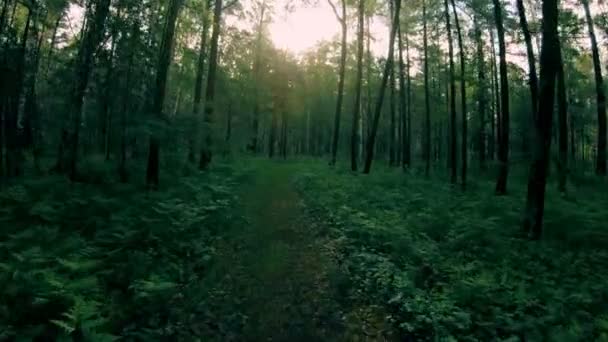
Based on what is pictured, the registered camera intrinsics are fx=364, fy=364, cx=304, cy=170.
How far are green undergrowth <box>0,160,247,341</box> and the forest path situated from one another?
52 centimetres

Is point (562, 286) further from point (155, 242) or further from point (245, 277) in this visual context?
point (155, 242)

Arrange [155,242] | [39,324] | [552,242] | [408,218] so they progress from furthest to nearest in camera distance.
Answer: [408,218]
[552,242]
[155,242]
[39,324]

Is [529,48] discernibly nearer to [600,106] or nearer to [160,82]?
[600,106]

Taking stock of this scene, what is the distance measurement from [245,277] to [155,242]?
6.55ft

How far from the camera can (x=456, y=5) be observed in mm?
18359

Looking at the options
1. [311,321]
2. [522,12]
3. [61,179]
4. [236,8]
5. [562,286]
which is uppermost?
[236,8]

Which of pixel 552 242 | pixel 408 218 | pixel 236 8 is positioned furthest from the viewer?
pixel 236 8

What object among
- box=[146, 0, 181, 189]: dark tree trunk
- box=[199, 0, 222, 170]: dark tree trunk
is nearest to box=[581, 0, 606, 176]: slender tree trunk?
box=[199, 0, 222, 170]: dark tree trunk

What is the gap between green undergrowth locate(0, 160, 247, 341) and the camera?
4090 mm

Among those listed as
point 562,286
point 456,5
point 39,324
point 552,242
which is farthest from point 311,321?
point 456,5

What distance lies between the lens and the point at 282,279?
596 centimetres

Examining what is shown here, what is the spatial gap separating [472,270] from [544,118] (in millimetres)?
4327

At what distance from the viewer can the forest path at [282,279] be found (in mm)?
4602

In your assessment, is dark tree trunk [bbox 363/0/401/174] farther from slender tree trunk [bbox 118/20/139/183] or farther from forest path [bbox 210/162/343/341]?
slender tree trunk [bbox 118/20/139/183]
